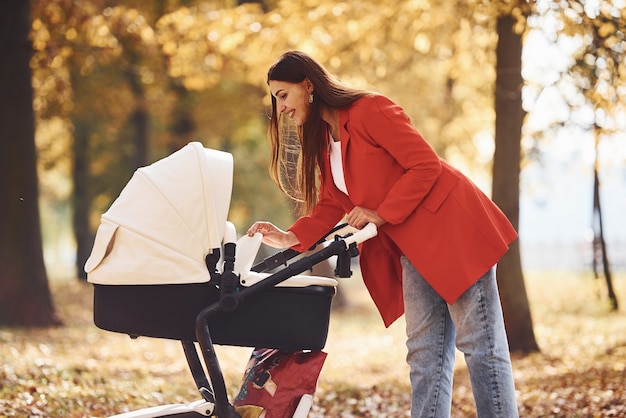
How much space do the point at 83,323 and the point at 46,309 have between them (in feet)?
3.64

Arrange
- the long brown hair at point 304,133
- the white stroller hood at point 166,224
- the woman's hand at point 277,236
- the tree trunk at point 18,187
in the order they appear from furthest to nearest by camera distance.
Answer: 1. the tree trunk at point 18,187
2. the woman's hand at point 277,236
3. the long brown hair at point 304,133
4. the white stroller hood at point 166,224

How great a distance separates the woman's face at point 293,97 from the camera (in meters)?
3.65

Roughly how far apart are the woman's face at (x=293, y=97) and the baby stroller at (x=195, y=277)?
0.36 meters

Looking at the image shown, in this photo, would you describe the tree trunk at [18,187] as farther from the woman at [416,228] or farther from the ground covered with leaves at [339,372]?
the woman at [416,228]

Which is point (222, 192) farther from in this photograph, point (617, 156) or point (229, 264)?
point (617, 156)

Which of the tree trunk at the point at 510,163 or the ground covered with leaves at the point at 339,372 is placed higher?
the tree trunk at the point at 510,163

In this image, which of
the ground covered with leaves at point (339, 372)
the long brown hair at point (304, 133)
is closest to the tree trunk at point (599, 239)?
the ground covered with leaves at point (339, 372)

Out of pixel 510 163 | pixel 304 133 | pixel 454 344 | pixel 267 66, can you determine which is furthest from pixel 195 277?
pixel 267 66

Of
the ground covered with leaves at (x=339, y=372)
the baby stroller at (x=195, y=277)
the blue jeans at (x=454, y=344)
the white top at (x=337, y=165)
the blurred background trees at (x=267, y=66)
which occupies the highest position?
the blurred background trees at (x=267, y=66)

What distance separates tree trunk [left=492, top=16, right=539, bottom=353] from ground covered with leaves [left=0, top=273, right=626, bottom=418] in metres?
0.44

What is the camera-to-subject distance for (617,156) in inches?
382

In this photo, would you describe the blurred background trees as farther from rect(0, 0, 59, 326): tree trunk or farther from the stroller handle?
the stroller handle

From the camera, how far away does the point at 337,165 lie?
12.5 feet

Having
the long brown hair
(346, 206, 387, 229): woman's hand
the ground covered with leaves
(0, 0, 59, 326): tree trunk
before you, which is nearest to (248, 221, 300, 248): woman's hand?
the long brown hair
